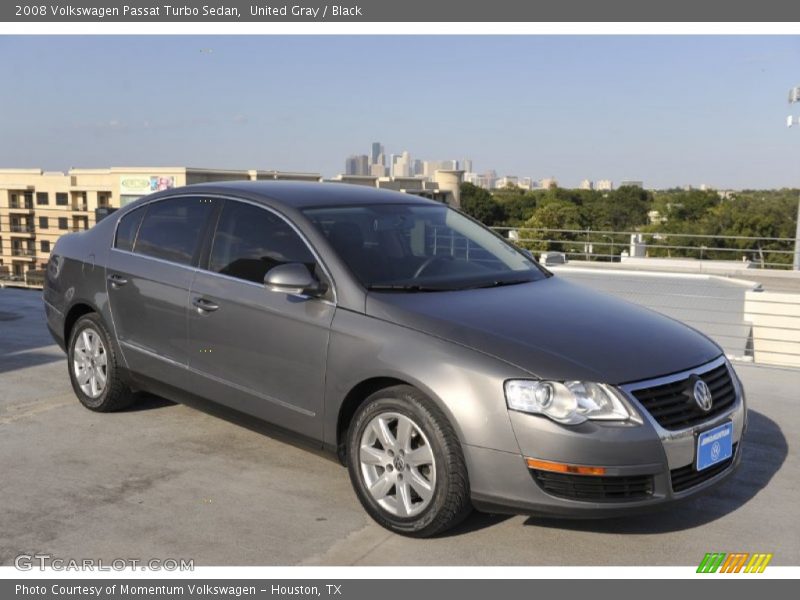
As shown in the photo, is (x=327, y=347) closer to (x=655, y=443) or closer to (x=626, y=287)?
(x=655, y=443)

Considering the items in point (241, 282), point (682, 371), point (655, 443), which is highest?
point (241, 282)

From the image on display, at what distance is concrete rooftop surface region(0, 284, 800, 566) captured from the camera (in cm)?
366

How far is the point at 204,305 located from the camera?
473 cm

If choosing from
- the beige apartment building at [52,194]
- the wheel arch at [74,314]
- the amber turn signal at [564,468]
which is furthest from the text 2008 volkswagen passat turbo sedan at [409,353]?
the beige apartment building at [52,194]

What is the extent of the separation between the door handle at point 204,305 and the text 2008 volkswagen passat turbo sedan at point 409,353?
2 cm

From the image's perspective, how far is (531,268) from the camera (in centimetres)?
505

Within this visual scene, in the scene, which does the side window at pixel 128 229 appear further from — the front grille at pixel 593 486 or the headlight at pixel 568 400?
the front grille at pixel 593 486

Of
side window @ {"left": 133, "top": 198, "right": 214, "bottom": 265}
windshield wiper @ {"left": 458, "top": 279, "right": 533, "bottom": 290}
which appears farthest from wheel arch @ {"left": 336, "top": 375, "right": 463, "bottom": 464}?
side window @ {"left": 133, "top": 198, "right": 214, "bottom": 265}

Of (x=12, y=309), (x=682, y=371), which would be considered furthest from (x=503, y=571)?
(x=12, y=309)

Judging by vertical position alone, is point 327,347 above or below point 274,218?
below

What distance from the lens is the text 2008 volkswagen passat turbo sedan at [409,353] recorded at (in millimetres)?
3484

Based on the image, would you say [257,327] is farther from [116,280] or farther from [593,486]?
[593,486]

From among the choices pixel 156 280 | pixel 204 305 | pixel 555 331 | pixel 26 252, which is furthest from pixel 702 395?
pixel 26 252
